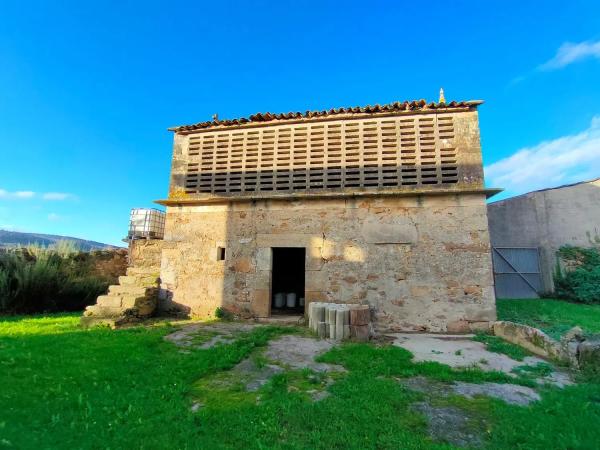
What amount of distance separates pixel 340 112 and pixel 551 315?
24.0 ft

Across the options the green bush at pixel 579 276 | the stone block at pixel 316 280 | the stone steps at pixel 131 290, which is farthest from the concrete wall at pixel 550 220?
the stone steps at pixel 131 290

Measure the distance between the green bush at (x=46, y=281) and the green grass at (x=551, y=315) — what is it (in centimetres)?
1145

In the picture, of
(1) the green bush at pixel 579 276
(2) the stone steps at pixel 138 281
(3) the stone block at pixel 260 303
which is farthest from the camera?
(1) the green bush at pixel 579 276

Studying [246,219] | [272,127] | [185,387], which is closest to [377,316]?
[246,219]

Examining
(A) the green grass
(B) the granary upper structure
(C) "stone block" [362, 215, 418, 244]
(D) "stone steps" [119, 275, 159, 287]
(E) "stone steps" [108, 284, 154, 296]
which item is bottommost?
(A) the green grass

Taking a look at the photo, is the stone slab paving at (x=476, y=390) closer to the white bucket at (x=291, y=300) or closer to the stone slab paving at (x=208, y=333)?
the stone slab paving at (x=208, y=333)

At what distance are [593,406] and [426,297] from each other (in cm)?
376

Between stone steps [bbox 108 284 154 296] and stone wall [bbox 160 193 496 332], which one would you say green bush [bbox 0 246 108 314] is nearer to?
stone steps [bbox 108 284 154 296]

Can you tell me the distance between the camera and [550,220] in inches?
449

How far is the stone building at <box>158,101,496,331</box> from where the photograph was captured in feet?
22.7

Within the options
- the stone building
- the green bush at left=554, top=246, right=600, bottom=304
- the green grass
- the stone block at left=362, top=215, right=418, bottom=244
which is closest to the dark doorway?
the stone building

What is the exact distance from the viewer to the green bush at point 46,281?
8.28 m

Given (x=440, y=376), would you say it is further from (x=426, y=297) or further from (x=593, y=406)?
(x=426, y=297)

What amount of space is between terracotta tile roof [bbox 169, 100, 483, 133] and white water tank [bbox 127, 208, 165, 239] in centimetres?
396
